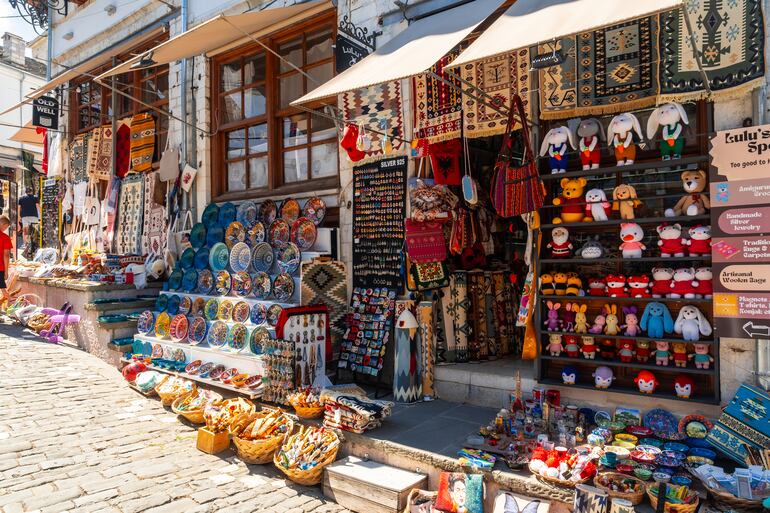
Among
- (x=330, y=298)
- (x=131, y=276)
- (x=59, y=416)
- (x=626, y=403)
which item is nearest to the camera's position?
(x=626, y=403)

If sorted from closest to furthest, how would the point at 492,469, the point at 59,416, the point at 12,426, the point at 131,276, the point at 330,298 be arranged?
the point at 492,469, the point at 12,426, the point at 59,416, the point at 330,298, the point at 131,276

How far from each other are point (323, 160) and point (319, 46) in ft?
5.01

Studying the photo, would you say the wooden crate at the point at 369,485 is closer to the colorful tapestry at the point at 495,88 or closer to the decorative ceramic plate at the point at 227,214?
the colorful tapestry at the point at 495,88

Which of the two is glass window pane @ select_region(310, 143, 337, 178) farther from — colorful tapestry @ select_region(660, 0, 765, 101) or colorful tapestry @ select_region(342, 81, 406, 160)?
colorful tapestry @ select_region(660, 0, 765, 101)

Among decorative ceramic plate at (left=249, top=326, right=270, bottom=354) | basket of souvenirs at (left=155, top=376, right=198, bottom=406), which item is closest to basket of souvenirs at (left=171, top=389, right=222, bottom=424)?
basket of souvenirs at (left=155, top=376, right=198, bottom=406)

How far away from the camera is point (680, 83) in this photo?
4141 mm

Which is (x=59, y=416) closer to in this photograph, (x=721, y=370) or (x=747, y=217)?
(x=721, y=370)

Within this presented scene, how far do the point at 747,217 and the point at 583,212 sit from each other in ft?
4.08

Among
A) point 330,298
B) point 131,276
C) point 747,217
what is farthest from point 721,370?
point 131,276

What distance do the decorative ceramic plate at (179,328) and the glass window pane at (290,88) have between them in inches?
129

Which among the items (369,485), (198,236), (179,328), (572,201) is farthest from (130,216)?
(572,201)

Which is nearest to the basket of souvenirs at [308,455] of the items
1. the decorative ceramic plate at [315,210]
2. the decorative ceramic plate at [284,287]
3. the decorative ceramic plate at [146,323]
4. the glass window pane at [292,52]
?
the decorative ceramic plate at [284,287]

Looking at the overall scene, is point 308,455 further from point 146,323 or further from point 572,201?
point 146,323

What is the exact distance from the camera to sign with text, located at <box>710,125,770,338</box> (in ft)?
12.5
